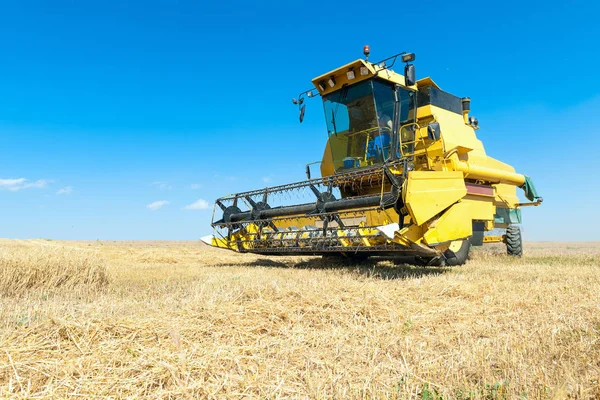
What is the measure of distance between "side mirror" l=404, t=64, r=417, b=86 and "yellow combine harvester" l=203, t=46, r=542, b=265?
1 cm

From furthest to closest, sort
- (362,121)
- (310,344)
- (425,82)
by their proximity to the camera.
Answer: (425,82), (362,121), (310,344)

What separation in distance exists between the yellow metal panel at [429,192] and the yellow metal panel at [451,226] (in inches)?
5.1

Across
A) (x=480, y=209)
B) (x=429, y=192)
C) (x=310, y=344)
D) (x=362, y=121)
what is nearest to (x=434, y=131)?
(x=362, y=121)

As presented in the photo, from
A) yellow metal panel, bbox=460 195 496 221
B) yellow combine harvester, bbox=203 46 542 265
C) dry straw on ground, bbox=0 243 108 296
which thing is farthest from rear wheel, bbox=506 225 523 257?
dry straw on ground, bbox=0 243 108 296

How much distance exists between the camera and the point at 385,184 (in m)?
6.58

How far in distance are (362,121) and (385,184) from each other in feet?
4.37

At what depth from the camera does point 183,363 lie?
2.25 meters

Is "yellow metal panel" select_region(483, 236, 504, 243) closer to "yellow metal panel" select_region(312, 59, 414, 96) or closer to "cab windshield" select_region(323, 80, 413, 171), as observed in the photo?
"cab windshield" select_region(323, 80, 413, 171)

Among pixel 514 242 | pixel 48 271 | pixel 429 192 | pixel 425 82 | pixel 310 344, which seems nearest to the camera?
pixel 310 344

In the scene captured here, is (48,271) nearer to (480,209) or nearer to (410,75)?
(410,75)

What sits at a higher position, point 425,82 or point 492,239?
point 425,82

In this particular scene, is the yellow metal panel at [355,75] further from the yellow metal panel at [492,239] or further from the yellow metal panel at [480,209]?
the yellow metal panel at [492,239]

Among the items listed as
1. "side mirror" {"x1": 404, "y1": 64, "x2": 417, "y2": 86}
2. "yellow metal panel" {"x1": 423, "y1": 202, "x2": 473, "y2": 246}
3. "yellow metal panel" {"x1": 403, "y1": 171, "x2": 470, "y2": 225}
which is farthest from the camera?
"side mirror" {"x1": 404, "y1": 64, "x2": 417, "y2": 86}

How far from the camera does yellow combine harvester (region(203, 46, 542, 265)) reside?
18.5 ft
